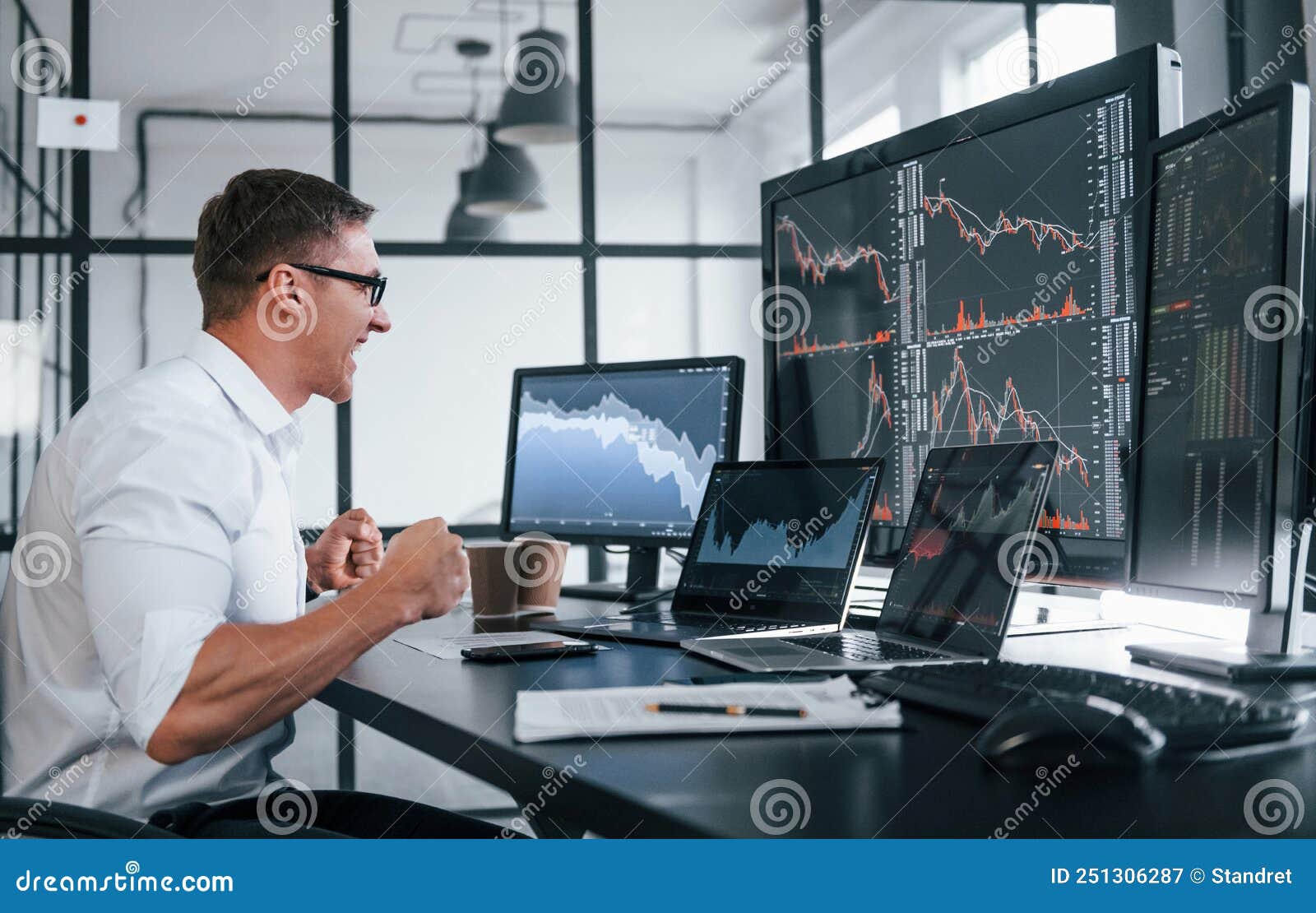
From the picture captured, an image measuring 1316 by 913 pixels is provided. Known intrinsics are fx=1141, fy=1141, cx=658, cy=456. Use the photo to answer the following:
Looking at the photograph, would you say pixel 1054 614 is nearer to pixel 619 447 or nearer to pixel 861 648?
pixel 861 648

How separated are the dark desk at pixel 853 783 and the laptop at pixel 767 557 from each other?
510 mm

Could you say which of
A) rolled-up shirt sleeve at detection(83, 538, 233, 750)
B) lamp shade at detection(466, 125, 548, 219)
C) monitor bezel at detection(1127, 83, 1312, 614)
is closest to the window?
lamp shade at detection(466, 125, 548, 219)

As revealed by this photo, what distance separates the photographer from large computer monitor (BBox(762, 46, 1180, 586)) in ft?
4.60

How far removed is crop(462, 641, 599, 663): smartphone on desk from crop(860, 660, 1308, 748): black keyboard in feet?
1.37

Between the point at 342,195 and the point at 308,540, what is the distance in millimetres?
1440

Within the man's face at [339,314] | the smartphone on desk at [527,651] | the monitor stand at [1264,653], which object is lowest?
the smartphone on desk at [527,651]

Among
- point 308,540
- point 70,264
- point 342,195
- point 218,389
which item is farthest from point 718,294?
point 218,389

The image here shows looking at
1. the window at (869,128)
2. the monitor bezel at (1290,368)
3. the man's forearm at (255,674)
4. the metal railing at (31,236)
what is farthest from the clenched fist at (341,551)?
the window at (869,128)

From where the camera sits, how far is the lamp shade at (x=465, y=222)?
3469 millimetres

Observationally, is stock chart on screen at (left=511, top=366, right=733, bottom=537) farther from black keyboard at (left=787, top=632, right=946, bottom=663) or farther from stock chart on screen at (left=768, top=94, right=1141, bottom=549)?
black keyboard at (left=787, top=632, right=946, bottom=663)

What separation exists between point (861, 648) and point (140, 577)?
0.77 metres

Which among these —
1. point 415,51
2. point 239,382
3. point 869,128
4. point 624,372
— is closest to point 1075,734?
point 239,382

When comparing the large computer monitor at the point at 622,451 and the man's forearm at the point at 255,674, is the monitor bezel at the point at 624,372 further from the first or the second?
the man's forearm at the point at 255,674
